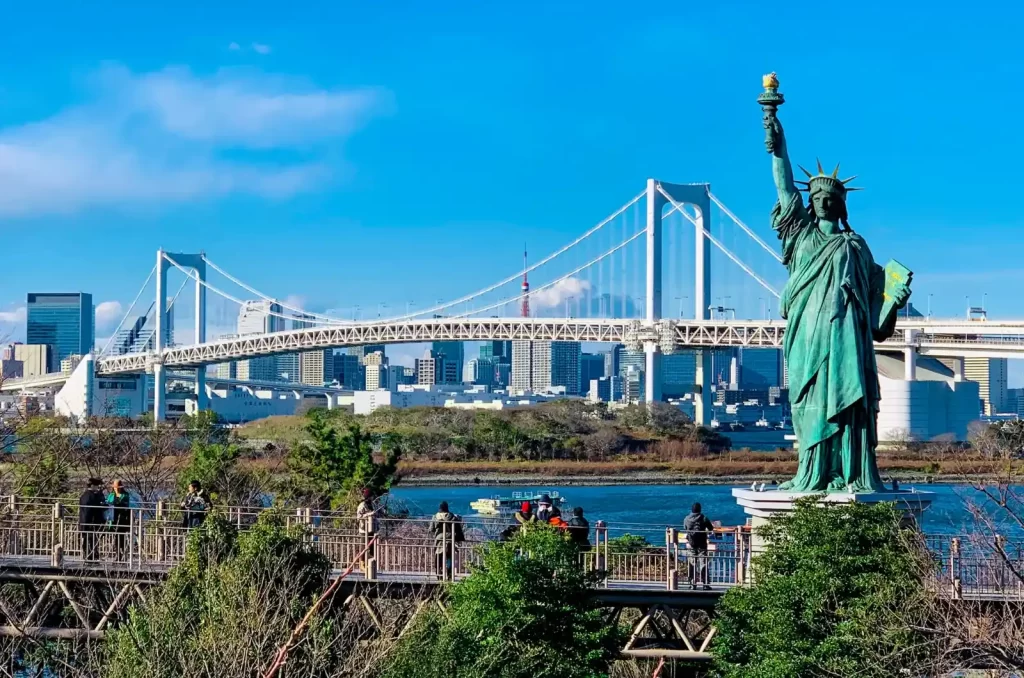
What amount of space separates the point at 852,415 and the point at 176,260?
8659 centimetres

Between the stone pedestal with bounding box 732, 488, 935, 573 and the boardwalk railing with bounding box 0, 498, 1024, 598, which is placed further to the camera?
the boardwalk railing with bounding box 0, 498, 1024, 598

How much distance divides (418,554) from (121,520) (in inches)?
129

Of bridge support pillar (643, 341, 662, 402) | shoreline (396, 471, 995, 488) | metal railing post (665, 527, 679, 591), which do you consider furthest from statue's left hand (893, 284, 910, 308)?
bridge support pillar (643, 341, 662, 402)

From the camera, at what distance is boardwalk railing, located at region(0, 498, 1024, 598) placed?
14219mm

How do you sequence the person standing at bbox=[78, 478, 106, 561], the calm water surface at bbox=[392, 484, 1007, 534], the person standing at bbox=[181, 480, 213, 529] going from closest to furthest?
the person standing at bbox=[181, 480, 213, 529] → the person standing at bbox=[78, 478, 106, 561] → the calm water surface at bbox=[392, 484, 1007, 534]

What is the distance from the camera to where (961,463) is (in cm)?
5903

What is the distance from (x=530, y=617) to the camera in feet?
40.9

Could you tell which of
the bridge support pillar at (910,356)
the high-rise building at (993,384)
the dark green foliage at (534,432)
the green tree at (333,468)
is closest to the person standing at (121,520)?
the green tree at (333,468)

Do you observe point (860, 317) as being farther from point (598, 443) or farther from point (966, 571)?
point (598, 443)

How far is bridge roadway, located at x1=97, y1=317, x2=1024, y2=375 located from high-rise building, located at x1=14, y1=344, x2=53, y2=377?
80.2 meters

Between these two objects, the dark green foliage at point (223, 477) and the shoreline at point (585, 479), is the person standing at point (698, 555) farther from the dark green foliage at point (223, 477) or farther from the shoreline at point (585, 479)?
the shoreline at point (585, 479)

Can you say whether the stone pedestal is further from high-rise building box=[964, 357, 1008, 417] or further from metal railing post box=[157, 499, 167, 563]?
high-rise building box=[964, 357, 1008, 417]

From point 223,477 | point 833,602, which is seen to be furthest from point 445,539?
point 223,477

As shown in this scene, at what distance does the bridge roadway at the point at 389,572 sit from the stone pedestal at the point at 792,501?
0.21 metres
